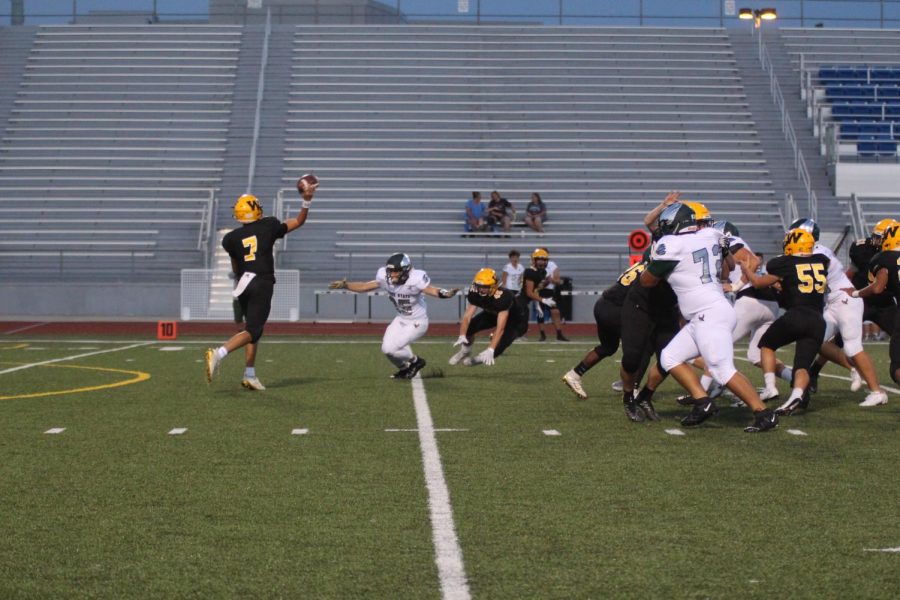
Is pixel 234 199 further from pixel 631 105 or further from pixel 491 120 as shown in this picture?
pixel 631 105

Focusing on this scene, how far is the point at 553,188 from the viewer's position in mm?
29984

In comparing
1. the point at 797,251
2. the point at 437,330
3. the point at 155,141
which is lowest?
the point at 437,330

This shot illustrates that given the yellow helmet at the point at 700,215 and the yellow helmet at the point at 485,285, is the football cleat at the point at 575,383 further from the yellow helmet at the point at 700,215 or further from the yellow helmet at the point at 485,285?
the yellow helmet at the point at 485,285

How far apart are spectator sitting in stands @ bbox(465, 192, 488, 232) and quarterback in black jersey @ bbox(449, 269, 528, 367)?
1364 centimetres

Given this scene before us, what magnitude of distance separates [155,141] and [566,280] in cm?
1070

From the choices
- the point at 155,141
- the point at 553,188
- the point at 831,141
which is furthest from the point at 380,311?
the point at 831,141

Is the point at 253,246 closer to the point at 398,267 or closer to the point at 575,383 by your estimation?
the point at 398,267

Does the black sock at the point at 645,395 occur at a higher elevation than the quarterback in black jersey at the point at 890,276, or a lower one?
lower

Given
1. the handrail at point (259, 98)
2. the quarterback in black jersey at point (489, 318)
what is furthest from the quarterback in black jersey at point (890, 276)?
the handrail at point (259, 98)

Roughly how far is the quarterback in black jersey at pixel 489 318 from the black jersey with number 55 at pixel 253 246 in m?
2.45

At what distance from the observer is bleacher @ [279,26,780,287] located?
2853 centimetres

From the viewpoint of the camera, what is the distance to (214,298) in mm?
26406

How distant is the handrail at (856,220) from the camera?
27702mm

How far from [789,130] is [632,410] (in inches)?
895
